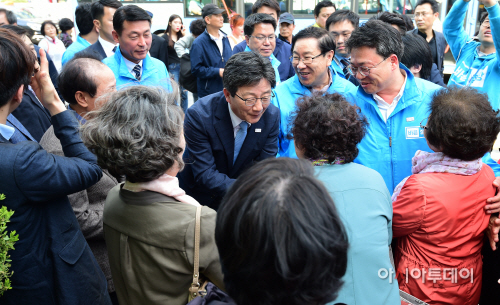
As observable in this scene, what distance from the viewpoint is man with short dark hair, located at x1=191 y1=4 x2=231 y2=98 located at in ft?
18.5

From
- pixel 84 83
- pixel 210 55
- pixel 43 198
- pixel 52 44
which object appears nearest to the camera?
pixel 43 198

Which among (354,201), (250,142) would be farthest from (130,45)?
(354,201)

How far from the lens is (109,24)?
459cm

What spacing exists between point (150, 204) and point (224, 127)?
3.89ft

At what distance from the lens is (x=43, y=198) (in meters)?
1.58

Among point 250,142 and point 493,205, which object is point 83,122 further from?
point 493,205

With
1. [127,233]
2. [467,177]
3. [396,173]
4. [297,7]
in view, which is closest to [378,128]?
[396,173]

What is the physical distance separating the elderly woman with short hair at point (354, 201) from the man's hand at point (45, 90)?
112 cm

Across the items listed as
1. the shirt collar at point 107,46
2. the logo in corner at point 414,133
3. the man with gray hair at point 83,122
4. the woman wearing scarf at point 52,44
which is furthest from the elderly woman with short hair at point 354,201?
the woman wearing scarf at point 52,44

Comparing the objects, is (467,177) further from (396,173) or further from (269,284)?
(269,284)

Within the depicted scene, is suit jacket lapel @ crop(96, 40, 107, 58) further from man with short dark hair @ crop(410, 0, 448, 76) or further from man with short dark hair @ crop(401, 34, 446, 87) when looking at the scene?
man with short dark hair @ crop(410, 0, 448, 76)

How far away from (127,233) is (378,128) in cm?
176

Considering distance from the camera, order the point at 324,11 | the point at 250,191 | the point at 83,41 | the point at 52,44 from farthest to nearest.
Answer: the point at 52,44 < the point at 324,11 < the point at 83,41 < the point at 250,191

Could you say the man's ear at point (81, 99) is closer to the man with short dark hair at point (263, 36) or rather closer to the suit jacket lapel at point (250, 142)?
the suit jacket lapel at point (250, 142)
